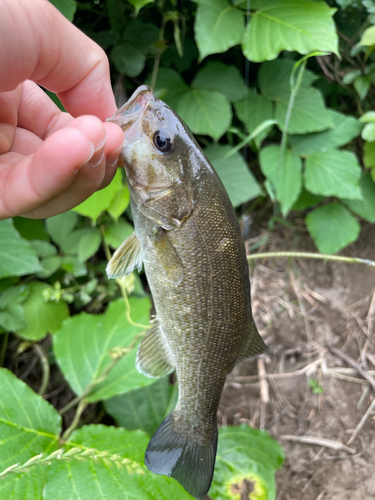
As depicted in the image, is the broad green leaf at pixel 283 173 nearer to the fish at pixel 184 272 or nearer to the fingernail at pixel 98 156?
the fish at pixel 184 272

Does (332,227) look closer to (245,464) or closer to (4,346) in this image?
(245,464)

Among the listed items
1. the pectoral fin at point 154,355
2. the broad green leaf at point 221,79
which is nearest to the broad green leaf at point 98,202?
the pectoral fin at point 154,355

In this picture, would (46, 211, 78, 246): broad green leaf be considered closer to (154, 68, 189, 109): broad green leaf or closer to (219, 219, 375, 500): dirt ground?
(154, 68, 189, 109): broad green leaf

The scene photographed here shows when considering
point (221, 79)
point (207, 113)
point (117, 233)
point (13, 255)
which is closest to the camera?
point (13, 255)

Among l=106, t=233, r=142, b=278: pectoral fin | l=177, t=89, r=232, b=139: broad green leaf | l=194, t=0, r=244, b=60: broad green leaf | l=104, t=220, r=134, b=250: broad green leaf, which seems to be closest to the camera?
l=106, t=233, r=142, b=278: pectoral fin

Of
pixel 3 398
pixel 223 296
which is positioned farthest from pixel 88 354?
pixel 223 296

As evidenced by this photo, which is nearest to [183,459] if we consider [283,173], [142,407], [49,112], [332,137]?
[142,407]

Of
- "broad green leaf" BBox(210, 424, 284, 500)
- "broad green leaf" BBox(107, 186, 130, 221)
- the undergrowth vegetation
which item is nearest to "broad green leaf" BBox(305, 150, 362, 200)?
the undergrowth vegetation

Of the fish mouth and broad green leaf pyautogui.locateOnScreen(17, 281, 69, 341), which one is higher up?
the fish mouth
